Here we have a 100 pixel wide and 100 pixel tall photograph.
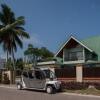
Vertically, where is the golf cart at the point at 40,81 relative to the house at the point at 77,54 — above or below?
A: below

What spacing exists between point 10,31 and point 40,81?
2090 cm

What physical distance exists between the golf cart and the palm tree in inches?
694

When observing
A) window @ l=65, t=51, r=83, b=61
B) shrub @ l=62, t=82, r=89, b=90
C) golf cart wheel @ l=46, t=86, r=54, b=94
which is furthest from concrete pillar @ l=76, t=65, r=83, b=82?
window @ l=65, t=51, r=83, b=61

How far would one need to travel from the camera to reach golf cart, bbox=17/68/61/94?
26141 mm

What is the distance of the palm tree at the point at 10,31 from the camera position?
46438 millimetres

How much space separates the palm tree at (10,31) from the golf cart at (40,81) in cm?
1762

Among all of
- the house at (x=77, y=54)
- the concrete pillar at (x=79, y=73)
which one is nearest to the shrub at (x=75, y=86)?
the concrete pillar at (x=79, y=73)

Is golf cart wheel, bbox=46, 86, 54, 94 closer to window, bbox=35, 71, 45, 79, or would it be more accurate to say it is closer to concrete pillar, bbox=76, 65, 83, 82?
window, bbox=35, 71, 45, 79

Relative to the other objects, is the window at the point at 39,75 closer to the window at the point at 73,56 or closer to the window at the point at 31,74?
the window at the point at 31,74

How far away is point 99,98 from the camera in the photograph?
21672 millimetres

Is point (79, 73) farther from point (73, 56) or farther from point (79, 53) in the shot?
point (73, 56)

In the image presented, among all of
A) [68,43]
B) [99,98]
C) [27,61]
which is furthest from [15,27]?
[27,61]

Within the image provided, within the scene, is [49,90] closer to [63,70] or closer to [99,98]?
[99,98]

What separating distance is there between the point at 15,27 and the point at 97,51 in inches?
482
